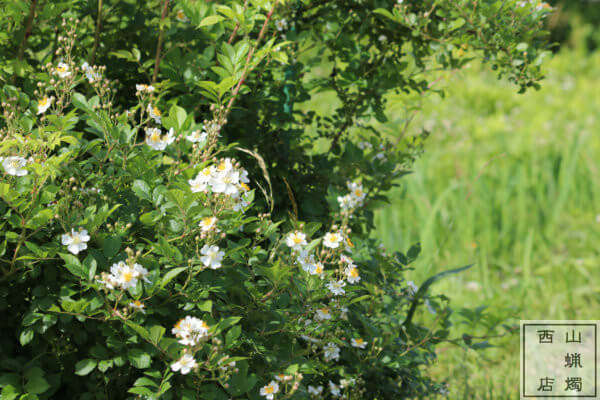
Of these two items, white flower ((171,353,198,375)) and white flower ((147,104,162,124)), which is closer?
white flower ((171,353,198,375))

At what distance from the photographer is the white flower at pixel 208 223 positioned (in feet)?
3.19

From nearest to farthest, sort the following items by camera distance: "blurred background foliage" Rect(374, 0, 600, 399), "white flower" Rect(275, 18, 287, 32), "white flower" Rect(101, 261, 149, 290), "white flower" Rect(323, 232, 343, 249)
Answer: "white flower" Rect(101, 261, 149, 290) < "white flower" Rect(323, 232, 343, 249) < "white flower" Rect(275, 18, 287, 32) < "blurred background foliage" Rect(374, 0, 600, 399)

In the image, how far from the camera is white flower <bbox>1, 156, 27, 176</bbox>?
1.00 metres

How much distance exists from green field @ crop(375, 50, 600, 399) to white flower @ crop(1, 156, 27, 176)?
115 centimetres

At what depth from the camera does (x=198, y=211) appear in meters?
1.03

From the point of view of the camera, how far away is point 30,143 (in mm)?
1027

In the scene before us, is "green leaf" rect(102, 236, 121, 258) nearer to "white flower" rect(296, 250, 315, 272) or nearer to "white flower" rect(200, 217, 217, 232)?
"white flower" rect(200, 217, 217, 232)

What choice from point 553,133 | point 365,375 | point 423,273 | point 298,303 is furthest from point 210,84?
point 553,133

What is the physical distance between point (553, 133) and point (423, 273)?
2.43 meters

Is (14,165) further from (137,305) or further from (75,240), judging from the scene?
(137,305)

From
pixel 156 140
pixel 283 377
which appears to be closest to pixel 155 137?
pixel 156 140

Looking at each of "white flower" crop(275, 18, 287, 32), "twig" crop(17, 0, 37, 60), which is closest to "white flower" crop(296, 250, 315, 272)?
"white flower" crop(275, 18, 287, 32)

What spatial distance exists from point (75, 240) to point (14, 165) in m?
0.19

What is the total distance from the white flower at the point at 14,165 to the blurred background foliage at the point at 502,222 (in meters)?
1.12
